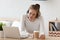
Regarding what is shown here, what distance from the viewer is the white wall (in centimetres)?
365

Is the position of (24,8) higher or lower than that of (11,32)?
higher

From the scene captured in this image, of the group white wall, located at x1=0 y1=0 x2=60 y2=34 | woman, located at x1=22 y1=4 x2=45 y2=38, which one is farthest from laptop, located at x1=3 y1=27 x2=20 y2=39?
white wall, located at x1=0 y1=0 x2=60 y2=34

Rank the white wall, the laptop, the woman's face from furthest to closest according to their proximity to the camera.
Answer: the white wall
the woman's face
the laptop

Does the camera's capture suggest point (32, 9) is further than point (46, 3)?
No

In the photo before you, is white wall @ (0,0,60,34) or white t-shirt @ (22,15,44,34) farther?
white wall @ (0,0,60,34)

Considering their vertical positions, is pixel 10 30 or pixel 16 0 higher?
pixel 16 0

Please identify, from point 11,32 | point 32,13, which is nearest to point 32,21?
point 32,13

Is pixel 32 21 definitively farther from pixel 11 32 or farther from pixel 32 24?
pixel 11 32

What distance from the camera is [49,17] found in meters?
3.69

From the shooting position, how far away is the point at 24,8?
12.3ft

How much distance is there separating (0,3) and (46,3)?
1199 mm

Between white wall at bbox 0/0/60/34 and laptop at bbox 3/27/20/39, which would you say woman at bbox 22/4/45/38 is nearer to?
laptop at bbox 3/27/20/39

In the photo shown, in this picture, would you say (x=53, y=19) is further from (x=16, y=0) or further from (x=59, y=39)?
(x=59, y=39)

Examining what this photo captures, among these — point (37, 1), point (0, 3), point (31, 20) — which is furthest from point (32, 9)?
point (0, 3)
